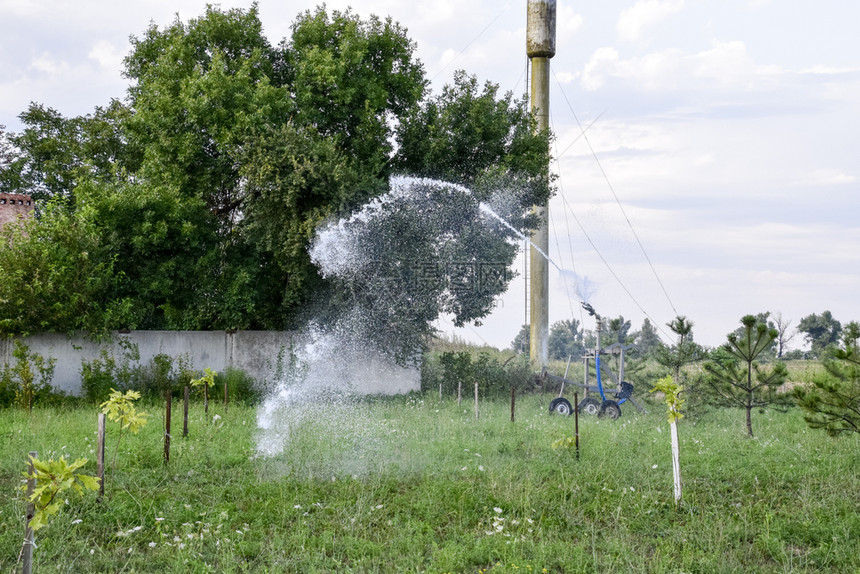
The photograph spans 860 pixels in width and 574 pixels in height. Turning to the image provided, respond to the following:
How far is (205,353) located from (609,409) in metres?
9.57

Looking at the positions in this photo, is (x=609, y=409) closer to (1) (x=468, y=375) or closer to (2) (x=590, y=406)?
(2) (x=590, y=406)

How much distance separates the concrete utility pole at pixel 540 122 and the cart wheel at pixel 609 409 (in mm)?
Result: 5384

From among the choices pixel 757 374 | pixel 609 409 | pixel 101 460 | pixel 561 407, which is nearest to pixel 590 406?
pixel 609 409

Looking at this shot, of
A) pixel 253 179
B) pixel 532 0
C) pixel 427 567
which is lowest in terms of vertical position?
pixel 427 567

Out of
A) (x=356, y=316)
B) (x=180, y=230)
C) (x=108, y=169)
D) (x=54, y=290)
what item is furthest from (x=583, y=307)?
(x=108, y=169)

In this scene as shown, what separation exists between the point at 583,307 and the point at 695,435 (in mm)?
3926

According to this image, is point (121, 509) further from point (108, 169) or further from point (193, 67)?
point (108, 169)

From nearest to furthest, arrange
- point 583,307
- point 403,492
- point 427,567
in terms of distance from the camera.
→ 1. point 427,567
2. point 403,492
3. point 583,307

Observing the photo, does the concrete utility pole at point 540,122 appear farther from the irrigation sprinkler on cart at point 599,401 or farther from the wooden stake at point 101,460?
the wooden stake at point 101,460

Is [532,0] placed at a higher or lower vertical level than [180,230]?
higher

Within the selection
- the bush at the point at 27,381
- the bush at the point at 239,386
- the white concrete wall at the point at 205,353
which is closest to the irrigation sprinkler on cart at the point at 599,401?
the white concrete wall at the point at 205,353

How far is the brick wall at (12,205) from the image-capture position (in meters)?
20.0

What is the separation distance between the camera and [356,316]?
18625 millimetres

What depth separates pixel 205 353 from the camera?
18.5 m
